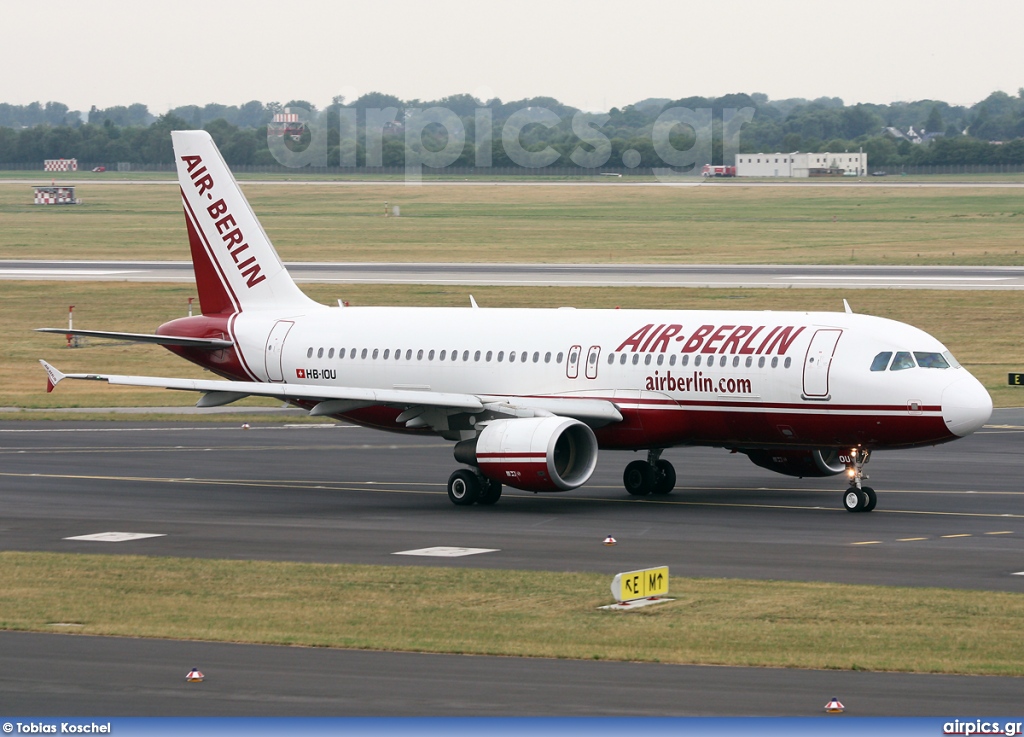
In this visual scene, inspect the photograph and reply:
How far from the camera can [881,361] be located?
129 feet

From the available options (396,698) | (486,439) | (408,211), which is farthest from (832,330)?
(408,211)

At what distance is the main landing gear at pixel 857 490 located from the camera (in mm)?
39438

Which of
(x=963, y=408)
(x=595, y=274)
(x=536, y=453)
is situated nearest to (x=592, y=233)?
(x=595, y=274)

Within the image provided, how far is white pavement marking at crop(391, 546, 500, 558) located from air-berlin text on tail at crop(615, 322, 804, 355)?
359 inches

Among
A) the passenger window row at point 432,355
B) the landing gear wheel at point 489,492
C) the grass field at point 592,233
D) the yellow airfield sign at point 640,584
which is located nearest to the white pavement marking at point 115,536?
the landing gear wheel at point 489,492

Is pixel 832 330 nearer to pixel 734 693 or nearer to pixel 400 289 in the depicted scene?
pixel 734 693

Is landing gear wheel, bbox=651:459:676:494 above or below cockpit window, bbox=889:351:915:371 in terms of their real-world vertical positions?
below

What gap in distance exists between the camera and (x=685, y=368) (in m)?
41.1

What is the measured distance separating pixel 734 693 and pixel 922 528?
16.7m

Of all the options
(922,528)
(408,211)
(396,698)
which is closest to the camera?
(396,698)

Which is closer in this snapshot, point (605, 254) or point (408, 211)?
point (605, 254)

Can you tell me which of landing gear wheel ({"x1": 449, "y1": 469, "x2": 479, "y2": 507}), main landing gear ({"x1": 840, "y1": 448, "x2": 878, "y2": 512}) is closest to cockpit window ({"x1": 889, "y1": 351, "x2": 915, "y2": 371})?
main landing gear ({"x1": 840, "y1": 448, "x2": 878, "y2": 512})

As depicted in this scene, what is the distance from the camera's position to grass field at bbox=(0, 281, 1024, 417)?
71.4 metres

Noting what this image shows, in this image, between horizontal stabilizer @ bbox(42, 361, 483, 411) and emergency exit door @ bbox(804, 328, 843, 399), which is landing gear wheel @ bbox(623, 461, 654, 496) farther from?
emergency exit door @ bbox(804, 328, 843, 399)
